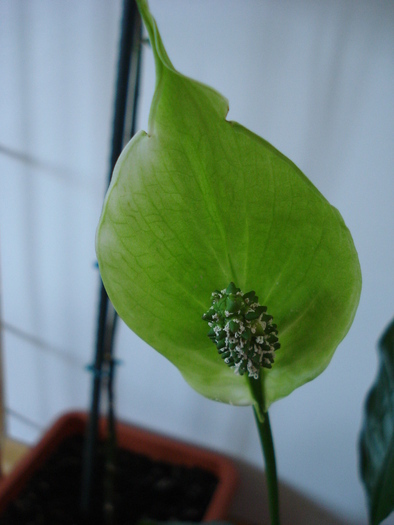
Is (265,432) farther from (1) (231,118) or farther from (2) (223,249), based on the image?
(1) (231,118)

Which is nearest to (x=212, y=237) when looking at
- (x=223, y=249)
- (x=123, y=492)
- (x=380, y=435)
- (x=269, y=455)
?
(x=223, y=249)

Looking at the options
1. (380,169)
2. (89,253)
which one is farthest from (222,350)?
(89,253)

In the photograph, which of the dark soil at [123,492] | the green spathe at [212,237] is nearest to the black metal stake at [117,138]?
the dark soil at [123,492]

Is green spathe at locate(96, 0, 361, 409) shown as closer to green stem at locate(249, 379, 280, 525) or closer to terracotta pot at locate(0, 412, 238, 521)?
green stem at locate(249, 379, 280, 525)

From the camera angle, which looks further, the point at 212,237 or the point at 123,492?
the point at 123,492

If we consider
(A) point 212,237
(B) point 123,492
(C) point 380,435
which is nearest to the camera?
(A) point 212,237

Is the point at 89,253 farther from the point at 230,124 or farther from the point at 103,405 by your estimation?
the point at 230,124

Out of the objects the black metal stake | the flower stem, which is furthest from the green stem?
the black metal stake

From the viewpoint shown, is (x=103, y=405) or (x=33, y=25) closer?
(x=33, y=25)
